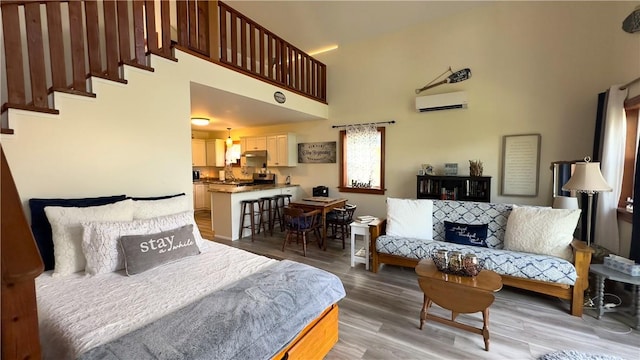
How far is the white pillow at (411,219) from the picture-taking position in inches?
128

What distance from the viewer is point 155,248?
1.97 meters

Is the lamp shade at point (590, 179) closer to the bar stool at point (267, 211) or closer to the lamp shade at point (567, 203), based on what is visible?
the lamp shade at point (567, 203)

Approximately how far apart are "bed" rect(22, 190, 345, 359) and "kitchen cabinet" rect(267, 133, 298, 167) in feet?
12.2

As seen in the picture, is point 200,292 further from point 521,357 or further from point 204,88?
point 204,88

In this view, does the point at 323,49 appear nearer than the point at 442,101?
No

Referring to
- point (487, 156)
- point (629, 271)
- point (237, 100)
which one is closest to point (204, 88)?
point (237, 100)

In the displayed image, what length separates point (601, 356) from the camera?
5.98 feet

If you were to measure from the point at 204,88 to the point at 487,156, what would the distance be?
4390 millimetres

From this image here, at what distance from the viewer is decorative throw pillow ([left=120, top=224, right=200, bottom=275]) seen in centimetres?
187

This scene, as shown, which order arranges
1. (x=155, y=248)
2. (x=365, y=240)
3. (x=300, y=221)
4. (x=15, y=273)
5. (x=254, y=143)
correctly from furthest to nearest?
1. (x=254, y=143)
2. (x=300, y=221)
3. (x=365, y=240)
4. (x=155, y=248)
5. (x=15, y=273)

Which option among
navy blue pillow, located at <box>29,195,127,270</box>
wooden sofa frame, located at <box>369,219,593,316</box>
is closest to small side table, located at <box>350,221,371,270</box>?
wooden sofa frame, located at <box>369,219,593,316</box>

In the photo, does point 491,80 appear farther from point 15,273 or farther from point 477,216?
point 15,273

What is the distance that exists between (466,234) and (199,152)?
702 cm

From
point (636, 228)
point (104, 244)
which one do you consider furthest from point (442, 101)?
point (104, 244)
